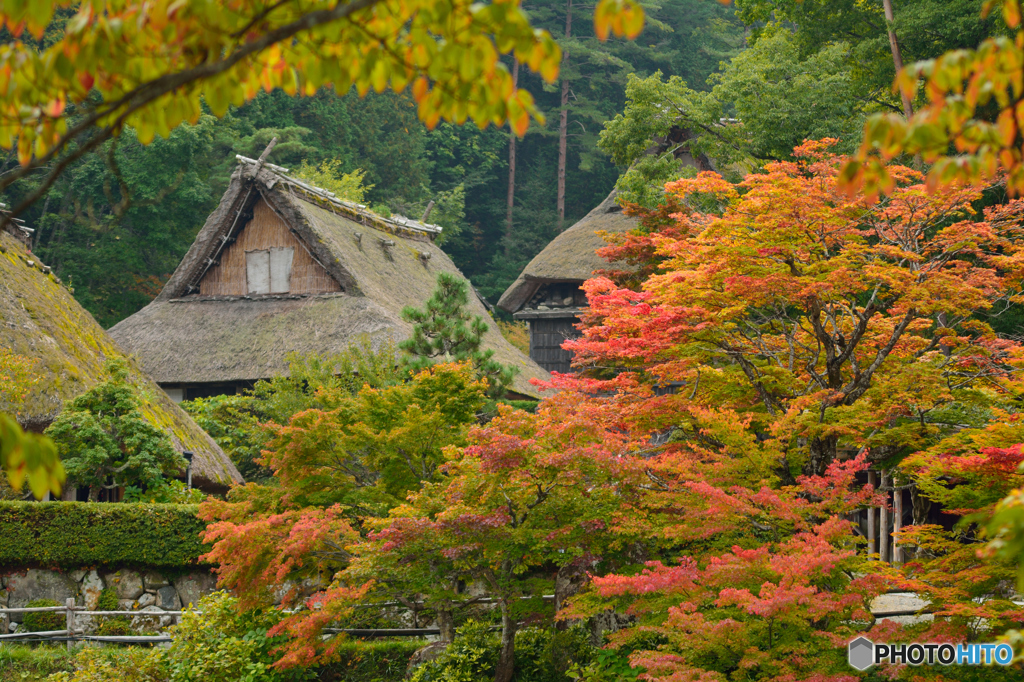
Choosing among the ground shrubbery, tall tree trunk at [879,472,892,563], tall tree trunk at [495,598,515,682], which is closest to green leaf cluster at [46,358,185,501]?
the ground shrubbery

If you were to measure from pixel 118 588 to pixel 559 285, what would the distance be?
44.7 feet

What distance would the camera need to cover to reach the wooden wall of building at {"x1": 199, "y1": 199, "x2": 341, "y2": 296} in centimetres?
2003

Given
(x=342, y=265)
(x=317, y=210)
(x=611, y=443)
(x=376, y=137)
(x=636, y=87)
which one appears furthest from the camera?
(x=376, y=137)

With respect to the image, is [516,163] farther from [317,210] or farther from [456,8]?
[456,8]

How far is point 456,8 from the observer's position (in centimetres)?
293

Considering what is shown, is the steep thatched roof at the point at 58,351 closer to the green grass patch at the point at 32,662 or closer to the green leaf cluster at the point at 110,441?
the green leaf cluster at the point at 110,441

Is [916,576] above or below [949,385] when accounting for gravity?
below

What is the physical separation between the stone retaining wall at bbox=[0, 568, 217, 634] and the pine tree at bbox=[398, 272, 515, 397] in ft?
13.0

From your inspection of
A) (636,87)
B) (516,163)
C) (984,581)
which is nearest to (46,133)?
(984,581)

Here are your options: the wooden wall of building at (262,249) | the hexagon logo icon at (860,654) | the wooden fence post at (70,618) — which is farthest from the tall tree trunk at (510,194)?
the hexagon logo icon at (860,654)

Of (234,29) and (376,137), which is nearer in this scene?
(234,29)

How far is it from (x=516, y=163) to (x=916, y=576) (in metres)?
32.0

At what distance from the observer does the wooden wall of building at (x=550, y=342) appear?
22.5 metres

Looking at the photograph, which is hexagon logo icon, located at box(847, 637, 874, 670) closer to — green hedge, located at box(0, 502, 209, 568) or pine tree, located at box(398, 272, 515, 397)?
pine tree, located at box(398, 272, 515, 397)
